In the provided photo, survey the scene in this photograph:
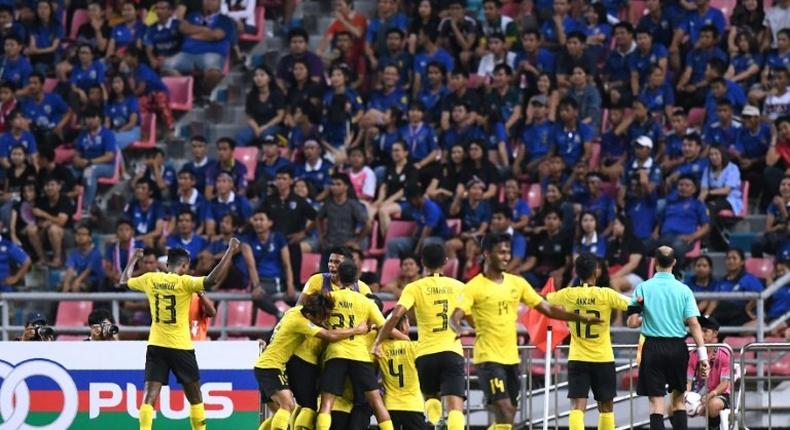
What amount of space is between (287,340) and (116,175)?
9.26 m

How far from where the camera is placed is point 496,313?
1648 cm

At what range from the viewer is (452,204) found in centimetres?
2389

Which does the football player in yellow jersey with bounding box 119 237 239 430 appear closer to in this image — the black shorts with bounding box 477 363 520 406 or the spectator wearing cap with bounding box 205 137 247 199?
the black shorts with bounding box 477 363 520 406

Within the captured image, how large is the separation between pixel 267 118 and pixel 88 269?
3.59m

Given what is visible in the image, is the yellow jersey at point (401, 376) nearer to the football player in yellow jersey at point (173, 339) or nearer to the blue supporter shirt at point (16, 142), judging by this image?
the football player in yellow jersey at point (173, 339)

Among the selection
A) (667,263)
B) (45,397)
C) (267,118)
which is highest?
(267,118)

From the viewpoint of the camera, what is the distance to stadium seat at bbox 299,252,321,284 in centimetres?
2344

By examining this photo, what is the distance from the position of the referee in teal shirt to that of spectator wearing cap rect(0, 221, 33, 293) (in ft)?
33.0

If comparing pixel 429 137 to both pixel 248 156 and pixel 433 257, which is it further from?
pixel 433 257

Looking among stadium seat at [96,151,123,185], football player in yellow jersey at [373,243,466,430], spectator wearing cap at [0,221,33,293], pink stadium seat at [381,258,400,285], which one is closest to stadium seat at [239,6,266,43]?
stadium seat at [96,151,123,185]

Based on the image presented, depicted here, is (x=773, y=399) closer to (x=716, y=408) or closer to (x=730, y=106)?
(x=716, y=408)

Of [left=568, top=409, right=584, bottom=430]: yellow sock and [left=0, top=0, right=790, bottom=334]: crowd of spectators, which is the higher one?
[left=0, top=0, right=790, bottom=334]: crowd of spectators

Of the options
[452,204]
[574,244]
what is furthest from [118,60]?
[574,244]

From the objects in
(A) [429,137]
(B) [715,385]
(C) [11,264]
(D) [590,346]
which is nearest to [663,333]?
(D) [590,346]
